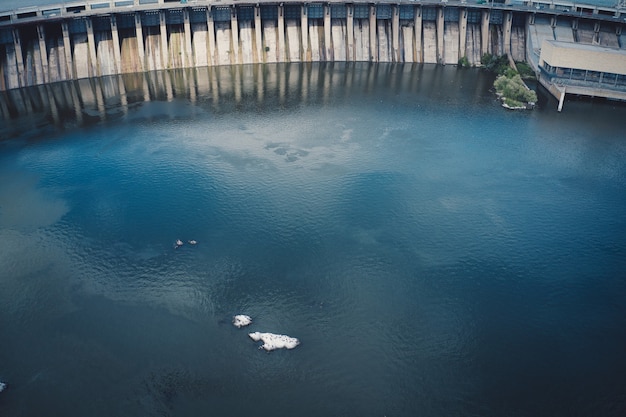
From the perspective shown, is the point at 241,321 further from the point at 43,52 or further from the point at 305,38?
the point at 305,38

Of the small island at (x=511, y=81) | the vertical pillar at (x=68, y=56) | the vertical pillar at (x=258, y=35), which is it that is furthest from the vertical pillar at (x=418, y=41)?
the vertical pillar at (x=68, y=56)

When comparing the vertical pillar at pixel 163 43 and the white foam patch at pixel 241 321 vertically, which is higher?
the vertical pillar at pixel 163 43

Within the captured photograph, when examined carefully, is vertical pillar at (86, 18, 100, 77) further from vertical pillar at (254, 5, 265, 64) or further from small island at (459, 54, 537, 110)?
small island at (459, 54, 537, 110)

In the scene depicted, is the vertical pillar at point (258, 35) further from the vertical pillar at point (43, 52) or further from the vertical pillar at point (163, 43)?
the vertical pillar at point (43, 52)

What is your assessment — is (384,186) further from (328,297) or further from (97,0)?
(97,0)

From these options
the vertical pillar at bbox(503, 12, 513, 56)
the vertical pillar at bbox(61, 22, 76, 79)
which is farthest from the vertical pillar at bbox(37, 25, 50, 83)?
the vertical pillar at bbox(503, 12, 513, 56)

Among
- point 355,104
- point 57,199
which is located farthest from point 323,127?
point 57,199

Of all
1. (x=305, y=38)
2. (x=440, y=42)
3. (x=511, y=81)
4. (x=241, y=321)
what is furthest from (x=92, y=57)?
(x=241, y=321)
